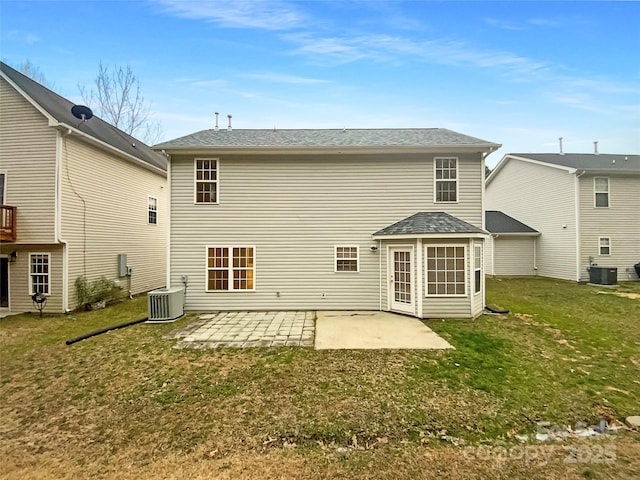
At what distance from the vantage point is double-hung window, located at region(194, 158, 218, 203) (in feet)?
30.8

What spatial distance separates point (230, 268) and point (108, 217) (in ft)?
19.4

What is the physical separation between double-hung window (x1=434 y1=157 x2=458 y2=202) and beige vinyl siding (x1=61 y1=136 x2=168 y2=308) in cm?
1081

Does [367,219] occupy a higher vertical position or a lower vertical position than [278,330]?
higher

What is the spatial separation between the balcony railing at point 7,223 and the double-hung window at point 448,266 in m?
12.7

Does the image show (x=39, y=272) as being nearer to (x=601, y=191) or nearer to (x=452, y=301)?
(x=452, y=301)

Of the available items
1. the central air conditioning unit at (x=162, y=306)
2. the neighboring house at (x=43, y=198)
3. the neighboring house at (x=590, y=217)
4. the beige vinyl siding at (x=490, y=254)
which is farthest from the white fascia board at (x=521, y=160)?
the neighboring house at (x=43, y=198)

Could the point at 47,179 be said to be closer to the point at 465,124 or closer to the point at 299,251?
the point at 299,251

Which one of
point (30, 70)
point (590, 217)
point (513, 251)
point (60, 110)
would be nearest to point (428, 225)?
point (513, 251)

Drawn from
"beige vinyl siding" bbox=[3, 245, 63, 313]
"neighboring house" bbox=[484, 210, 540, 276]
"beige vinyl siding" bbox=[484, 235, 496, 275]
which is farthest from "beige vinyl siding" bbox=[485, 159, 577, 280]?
"beige vinyl siding" bbox=[3, 245, 63, 313]

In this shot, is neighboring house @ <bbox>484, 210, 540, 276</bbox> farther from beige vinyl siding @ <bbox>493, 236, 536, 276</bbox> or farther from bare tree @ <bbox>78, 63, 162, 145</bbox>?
bare tree @ <bbox>78, 63, 162, 145</bbox>

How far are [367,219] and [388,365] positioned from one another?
5.22 meters

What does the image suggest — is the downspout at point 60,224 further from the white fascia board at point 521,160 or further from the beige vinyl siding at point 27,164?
the white fascia board at point 521,160

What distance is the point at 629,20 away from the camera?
870cm

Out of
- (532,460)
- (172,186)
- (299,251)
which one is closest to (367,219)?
(299,251)
